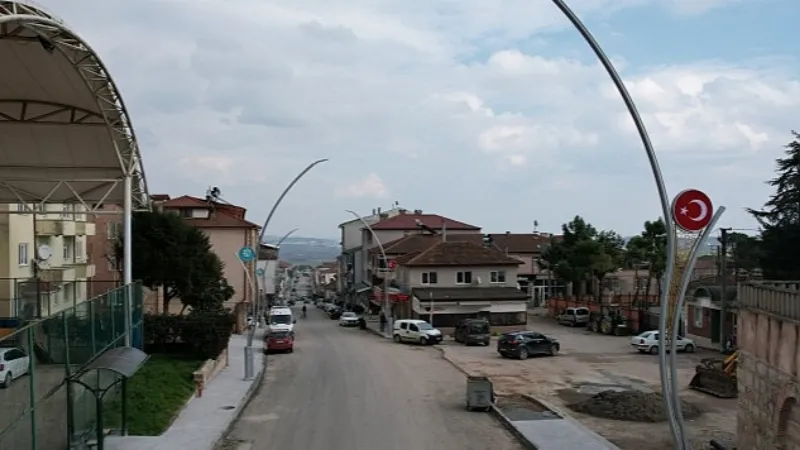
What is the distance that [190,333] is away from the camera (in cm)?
3412

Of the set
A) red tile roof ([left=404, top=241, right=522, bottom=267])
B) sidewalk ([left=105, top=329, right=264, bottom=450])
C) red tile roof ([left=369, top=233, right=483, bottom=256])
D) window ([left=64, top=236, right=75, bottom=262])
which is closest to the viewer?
sidewalk ([left=105, top=329, right=264, bottom=450])

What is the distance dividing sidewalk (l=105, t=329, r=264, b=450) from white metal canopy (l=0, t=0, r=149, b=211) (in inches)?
303

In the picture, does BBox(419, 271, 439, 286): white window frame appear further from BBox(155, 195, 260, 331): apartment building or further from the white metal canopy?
the white metal canopy

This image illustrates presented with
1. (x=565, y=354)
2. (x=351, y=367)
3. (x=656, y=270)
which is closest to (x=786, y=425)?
(x=351, y=367)

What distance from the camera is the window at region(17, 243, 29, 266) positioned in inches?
1542

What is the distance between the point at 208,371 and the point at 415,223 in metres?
66.4

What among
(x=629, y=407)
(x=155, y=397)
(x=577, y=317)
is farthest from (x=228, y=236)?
(x=629, y=407)

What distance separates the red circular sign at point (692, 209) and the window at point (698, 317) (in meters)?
35.0

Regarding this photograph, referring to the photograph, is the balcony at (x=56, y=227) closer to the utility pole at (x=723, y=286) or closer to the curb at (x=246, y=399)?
the curb at (x=246, y=399)

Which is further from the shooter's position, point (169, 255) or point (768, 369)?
point (169, 255)

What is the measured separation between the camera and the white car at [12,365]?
504 inches

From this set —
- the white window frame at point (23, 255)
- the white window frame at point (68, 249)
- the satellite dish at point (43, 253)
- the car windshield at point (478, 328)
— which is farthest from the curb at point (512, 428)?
the white window frame at point (68, 249)

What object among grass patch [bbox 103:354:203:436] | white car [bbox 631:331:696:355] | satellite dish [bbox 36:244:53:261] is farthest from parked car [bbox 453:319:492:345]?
satellite dish [bbox 36:244:53:261]

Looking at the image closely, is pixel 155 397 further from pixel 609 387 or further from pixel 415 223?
pixel 415 223
